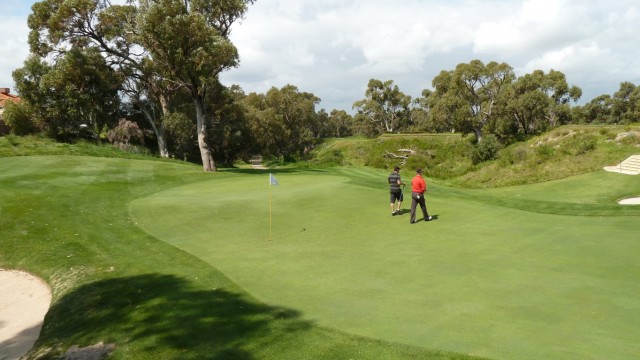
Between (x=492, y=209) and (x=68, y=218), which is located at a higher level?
(x=492, y=209)

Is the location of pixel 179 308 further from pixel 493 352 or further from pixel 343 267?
pixel 493 352

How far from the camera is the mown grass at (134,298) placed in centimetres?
721

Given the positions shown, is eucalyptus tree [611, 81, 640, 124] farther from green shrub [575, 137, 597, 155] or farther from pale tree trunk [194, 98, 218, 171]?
pale tree trunk [194, 98, 218, 171]

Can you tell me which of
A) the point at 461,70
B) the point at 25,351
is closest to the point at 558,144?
the point at 461,70

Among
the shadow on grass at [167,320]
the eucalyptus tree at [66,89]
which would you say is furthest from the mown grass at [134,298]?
the eucalyptus tree at [66,89]

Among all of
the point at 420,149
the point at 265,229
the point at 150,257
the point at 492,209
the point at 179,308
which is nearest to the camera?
the point at 179,308

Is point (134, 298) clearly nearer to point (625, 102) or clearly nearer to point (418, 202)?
point (418, 202)

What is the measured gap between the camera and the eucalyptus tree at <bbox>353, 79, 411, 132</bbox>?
9906 centimetres

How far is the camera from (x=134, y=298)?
995cm

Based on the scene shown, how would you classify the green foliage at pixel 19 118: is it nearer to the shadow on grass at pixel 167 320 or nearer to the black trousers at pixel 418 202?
the shadow on grass at pixel 167 320

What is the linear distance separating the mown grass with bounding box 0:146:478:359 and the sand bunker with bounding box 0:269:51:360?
33 cm

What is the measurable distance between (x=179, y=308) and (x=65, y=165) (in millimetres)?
24994

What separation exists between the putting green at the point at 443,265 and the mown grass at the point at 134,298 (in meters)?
0.54

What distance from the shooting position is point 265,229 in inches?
609
